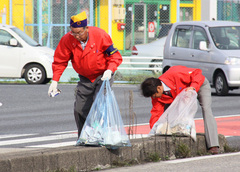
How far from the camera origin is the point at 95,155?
21.2ft

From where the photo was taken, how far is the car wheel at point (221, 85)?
1495 cm

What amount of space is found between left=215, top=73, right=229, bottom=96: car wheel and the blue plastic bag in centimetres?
869

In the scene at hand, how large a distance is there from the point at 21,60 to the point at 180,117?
A: 11915 millimetres

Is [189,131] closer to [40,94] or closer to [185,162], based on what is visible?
[185,162]

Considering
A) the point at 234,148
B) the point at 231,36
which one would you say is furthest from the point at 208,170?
the point at 231,36

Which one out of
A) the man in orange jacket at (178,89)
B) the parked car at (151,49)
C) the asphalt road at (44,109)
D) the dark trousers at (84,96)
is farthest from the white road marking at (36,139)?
the parked car at (151,49)

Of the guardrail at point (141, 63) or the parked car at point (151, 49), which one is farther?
the parked car at point (151, 49)

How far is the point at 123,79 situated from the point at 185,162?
44.1 ft

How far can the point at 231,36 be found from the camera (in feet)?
51.4

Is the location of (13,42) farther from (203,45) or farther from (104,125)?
(104,125)

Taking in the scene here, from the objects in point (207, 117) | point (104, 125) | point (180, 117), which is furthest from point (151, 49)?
point (104, 125)

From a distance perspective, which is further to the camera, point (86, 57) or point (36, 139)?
point (36, 139)

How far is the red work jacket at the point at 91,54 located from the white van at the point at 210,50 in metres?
8.29

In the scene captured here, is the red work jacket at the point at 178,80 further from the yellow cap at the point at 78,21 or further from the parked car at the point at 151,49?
the parked car at the point at 151,49
